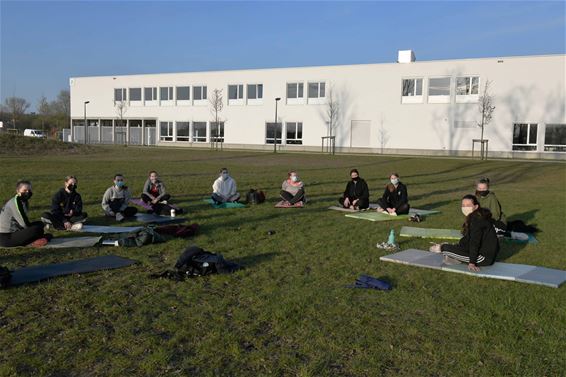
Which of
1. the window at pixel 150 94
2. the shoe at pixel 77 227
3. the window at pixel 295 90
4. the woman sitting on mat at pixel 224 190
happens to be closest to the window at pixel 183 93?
the window at pixel 150 94

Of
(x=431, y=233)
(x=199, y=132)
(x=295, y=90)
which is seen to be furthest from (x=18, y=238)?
(x=199, y=132)

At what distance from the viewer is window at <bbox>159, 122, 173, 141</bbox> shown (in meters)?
60.1

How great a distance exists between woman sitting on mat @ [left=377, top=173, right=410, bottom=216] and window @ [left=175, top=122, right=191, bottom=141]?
158 feet

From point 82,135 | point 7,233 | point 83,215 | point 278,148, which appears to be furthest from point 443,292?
point 82,135

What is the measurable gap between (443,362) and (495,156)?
4357cm

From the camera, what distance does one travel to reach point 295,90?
5275cm

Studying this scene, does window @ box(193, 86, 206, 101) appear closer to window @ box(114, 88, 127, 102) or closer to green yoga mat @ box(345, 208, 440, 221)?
window @ box(114, 88, 127, 102)

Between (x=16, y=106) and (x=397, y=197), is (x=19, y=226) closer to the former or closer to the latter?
(x=397, y=197)

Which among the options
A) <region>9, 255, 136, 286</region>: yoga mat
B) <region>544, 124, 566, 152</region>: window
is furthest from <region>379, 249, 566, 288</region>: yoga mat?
<region>544, 124, 566, 152</region>: window

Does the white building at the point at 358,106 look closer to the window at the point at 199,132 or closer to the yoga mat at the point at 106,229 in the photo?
the window at the point at 199,132

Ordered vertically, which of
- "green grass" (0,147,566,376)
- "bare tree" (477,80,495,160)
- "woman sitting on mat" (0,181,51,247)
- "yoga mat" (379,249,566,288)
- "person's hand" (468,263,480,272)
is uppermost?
"bare tree" (477,80,495,160)

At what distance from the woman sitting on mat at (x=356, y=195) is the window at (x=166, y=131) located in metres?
49.1

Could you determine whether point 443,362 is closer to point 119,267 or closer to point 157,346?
point 157,346

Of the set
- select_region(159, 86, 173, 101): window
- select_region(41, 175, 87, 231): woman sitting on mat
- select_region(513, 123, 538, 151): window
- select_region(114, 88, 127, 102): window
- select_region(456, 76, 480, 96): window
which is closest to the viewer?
select_region(41, 175, 87, 231): woman sitting on mat
